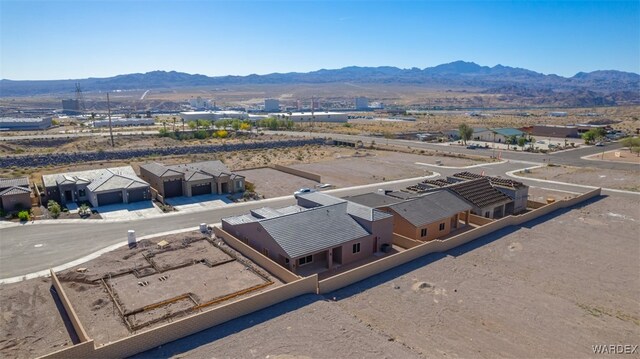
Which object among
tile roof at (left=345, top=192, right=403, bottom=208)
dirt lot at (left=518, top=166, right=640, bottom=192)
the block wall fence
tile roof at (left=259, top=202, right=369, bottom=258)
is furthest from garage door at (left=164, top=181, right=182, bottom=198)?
dirt lot at (left=518, top=166, right=640, bottom=192)

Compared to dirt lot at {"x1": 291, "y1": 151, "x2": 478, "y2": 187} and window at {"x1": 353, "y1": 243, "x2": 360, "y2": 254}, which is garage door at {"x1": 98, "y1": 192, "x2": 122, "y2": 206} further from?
window at {"x1": 353, "y1": 243, "x2": 360, "y2": 254}

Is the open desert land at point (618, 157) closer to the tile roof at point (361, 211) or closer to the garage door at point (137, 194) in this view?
the tile roof at point (361, 211)

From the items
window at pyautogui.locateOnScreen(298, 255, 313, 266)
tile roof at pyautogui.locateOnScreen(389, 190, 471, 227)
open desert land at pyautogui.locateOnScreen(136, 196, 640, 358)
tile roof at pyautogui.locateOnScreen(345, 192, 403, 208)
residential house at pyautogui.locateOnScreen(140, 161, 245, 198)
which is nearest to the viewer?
open desert land at pyautogui.locateOnScreen(136, 196, 640, 358)

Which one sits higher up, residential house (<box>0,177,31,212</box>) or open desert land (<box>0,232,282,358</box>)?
residential house (<box>0,177,31,212</box>)

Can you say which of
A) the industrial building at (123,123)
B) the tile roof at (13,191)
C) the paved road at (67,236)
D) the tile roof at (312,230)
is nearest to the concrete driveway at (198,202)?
the paved road at (67,236)

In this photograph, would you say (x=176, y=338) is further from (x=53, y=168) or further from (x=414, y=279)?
(x=53, y=168)

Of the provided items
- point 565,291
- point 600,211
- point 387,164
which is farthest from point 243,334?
point 387,164

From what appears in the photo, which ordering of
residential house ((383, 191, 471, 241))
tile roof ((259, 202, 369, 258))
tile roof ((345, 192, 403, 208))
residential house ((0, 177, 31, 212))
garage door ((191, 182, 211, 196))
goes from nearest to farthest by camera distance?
tile roof ((259, 202, 369, 258)), residential house ((383, 191, 471, 241)), tile roof ((345, 192, 403, 208)), residential house ((0, 177, 31, 212)), garage door ((191, 182, 211, 196))

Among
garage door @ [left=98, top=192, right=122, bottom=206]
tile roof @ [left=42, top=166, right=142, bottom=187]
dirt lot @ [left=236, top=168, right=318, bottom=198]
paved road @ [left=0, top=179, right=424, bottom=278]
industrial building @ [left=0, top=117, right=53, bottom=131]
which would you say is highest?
industrial building @ [left=0, top=117, right=53, bottom=131]
